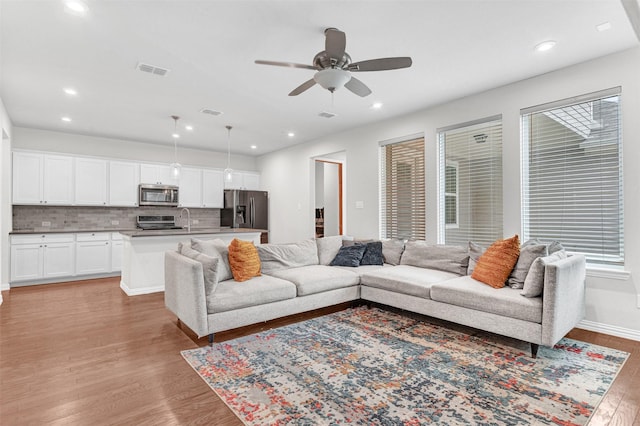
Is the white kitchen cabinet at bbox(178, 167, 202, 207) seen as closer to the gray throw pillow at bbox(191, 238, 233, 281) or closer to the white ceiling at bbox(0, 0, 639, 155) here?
the white ceiling at bbox(0, 0, 639, 155)

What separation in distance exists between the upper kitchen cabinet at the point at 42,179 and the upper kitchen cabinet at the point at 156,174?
1.15 meters

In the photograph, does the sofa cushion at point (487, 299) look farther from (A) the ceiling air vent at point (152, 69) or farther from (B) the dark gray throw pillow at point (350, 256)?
(A) the ceiling air vent at point (152, 69)

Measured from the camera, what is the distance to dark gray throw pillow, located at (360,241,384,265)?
451cm

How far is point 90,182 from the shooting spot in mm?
6062

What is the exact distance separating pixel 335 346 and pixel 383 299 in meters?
1.09

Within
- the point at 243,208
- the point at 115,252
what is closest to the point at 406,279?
the point at 243,208

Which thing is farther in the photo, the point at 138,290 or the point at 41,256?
the point at 41,256

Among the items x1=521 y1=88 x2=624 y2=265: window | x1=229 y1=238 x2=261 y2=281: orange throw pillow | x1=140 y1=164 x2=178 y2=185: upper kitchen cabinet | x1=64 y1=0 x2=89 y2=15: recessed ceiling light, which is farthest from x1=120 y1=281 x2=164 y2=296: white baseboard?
x1=521 y1=88 x2=624 y2=265: window

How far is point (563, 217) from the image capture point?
360cm

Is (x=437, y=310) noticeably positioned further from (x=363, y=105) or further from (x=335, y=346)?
(x=363, y=105)

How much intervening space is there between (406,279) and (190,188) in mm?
5309

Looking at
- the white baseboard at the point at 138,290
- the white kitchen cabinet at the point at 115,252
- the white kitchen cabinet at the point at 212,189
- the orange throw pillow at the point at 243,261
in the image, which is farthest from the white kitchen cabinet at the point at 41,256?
the orange throw pillow at the point at 243,261

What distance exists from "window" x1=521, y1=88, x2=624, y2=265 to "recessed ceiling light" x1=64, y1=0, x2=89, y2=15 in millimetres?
4329

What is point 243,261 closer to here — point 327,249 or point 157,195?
point 327,249
